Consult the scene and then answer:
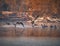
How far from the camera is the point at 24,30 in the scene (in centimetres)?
996

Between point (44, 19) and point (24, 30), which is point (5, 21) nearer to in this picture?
point (24, 30)

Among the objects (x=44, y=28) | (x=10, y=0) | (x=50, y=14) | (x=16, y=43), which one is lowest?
(x=16, y=43)

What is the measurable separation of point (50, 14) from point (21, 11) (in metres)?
1.37

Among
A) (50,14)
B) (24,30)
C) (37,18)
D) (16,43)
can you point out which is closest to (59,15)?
(50,14)

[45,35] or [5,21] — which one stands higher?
[5,21]

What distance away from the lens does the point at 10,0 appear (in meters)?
10.0

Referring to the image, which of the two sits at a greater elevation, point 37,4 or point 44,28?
point 37,4

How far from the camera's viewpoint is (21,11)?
1002cm

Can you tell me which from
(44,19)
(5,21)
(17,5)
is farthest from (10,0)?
(44,19)

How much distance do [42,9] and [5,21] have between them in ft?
5.97

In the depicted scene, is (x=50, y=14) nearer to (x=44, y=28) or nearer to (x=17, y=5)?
(x=44, y=28)

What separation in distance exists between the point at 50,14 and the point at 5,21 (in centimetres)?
213

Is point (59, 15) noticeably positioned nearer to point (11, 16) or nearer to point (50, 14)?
point (50, 14)

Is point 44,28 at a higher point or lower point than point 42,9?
lower
